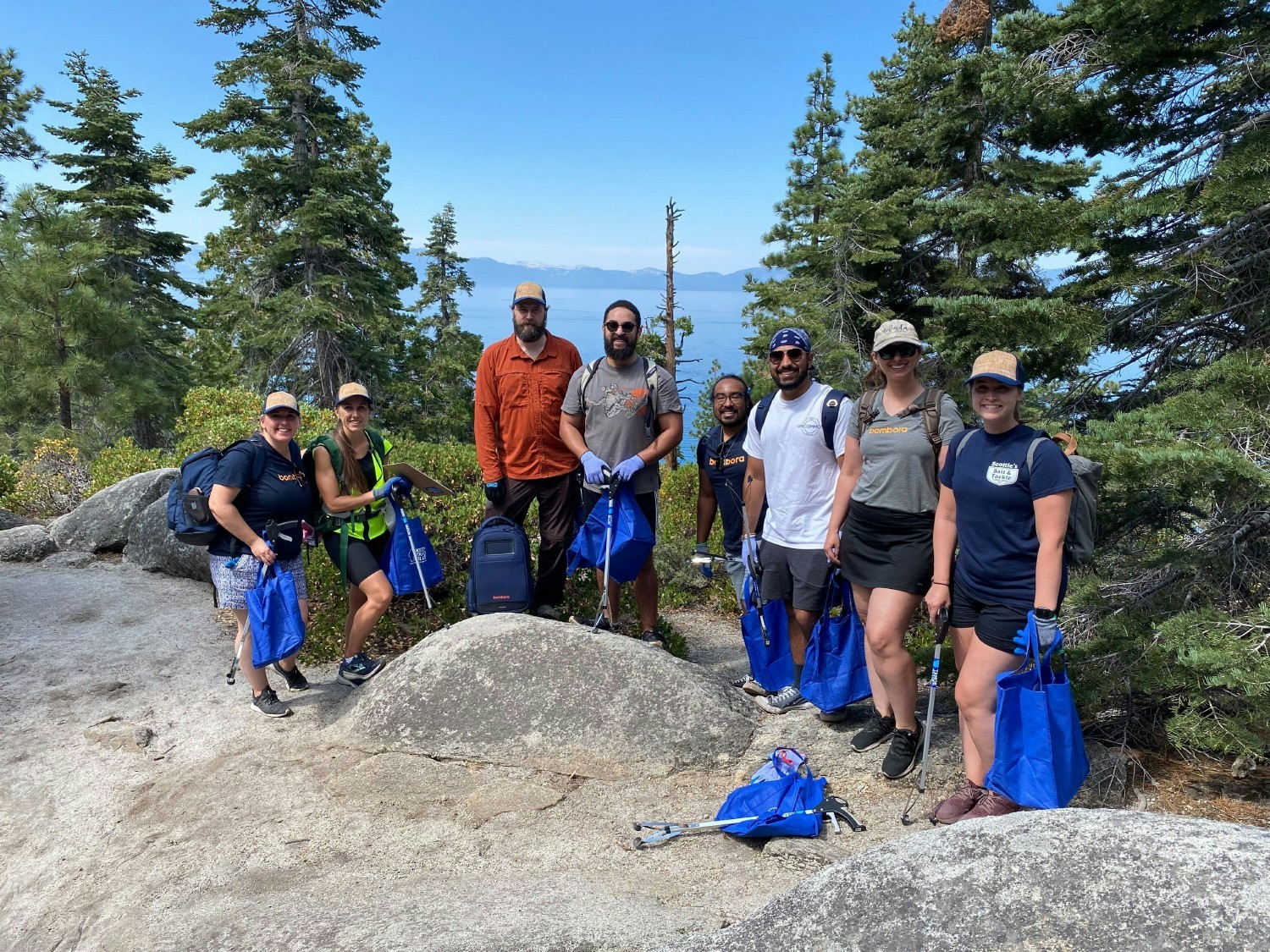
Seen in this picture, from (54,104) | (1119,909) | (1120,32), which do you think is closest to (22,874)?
(1119,909)

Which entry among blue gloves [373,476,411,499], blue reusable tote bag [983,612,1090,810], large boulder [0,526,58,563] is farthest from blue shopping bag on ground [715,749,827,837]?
large boulder [0,526,58,563]

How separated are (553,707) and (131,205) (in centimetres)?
2988

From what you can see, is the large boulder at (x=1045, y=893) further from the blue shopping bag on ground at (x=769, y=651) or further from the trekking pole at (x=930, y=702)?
the blue shopping bag on ground at (x=769, y=651)

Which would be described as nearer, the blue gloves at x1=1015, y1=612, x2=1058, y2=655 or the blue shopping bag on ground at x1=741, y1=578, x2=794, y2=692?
the blue gloves at x1=1015, y1=612, x2=1058, y2=655

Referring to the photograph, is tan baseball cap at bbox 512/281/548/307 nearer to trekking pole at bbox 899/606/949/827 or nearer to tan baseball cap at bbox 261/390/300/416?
tan baseball cap at bbox 261/390/300/416

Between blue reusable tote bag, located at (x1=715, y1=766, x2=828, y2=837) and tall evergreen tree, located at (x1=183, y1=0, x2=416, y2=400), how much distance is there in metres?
19.8

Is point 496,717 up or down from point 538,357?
down

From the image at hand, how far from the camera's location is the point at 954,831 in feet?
8.27

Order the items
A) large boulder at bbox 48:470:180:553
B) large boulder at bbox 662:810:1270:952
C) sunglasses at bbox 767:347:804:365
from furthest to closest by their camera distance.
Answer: large boulder at bbox 48:470:180:553 < sunglasses at bbox 767:347:804:365 < large boulder at bbox 662:810:1270:952

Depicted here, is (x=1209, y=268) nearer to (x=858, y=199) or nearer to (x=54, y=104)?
(x=858, y=199)

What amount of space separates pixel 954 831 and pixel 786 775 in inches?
69.4

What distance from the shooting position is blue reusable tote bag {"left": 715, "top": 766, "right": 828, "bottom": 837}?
13.0 feet

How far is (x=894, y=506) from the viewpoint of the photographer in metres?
4.28

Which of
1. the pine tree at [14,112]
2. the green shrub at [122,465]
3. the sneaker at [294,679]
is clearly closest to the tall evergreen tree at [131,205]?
the pine tree at [14,112]
